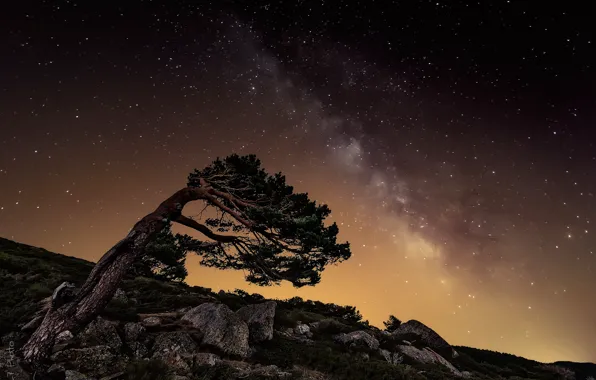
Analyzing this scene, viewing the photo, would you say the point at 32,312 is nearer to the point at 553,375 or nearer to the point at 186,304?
Answer: the point at 186,304

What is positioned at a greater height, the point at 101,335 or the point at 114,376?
the point at 101,335

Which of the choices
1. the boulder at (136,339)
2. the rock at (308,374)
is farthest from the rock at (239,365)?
the boulder at (136,339)

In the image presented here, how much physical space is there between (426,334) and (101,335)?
20.7 meters

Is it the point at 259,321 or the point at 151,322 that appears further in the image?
the point at 259,321

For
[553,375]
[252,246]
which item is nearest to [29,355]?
[252,246]

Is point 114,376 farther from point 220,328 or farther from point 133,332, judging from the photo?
point 220,328

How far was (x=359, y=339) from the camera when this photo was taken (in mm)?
17500

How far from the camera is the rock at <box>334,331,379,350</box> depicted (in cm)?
1736

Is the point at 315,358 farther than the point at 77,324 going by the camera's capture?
Yes

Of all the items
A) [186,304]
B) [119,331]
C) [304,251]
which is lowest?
[119,331]

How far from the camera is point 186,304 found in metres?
16.3

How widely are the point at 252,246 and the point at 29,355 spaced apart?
7.57m

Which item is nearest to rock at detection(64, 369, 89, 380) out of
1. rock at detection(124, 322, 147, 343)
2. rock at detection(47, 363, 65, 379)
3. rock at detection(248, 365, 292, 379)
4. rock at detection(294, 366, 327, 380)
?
rock at detection(47, 363, 65, 379)

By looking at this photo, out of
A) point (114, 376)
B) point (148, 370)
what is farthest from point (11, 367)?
point (148, 370)
